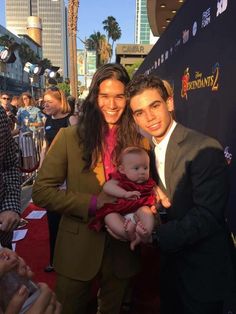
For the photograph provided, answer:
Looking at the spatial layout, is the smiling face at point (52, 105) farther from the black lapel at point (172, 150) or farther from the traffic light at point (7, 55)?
the traffic light at point (7, 55)

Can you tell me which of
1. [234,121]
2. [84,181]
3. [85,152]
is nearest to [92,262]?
[84,181]

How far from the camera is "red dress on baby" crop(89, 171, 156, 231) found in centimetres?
194

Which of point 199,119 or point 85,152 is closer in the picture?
point 85,152

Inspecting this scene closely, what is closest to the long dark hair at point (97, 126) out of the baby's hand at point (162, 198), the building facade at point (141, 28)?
the baby's hand at point (162, 198)

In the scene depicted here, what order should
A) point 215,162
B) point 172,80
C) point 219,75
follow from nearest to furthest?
1. point 215,162
2. point 219,75
3. point 172,80

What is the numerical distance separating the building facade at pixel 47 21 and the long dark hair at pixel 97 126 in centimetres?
17545

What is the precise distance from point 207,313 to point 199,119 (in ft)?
7.78

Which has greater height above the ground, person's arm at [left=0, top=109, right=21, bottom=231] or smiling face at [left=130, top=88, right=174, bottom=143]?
smiling face at [left=130, top=88, right=174, bottom=143]

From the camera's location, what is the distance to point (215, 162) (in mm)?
1671

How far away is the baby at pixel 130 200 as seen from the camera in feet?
6.19

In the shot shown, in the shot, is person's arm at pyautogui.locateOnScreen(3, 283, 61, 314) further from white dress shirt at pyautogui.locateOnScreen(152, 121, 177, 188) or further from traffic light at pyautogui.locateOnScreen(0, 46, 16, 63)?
traffic light at pyautogui.locateOnScreen(0, 46, 16, 63)

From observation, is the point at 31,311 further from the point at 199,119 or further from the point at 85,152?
the point at 199,119

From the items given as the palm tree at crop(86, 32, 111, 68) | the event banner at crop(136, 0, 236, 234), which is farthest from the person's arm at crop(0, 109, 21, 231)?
the palm tree at crop(86, 32, 111, 68)

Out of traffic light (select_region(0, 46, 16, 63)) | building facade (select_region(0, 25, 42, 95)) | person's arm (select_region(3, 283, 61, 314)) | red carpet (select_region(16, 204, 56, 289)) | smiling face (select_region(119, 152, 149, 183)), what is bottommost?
red carpet (select_region(16, 204, 56, 289))
